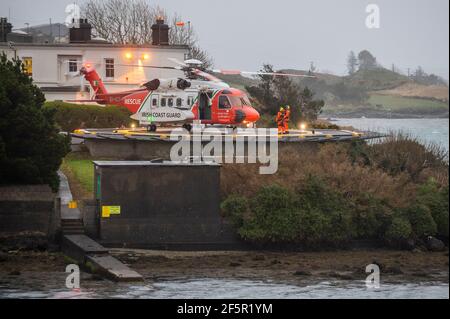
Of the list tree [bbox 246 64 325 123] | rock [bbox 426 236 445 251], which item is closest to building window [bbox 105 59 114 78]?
tree [bbox 246 64 325 123]

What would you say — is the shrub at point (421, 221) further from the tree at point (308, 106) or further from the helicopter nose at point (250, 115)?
the tree at point (308, 106)

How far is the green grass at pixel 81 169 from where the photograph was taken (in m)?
44.0

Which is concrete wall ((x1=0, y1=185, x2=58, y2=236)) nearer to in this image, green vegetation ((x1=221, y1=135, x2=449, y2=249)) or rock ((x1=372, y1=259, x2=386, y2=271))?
green vegetation ((x1=221, y1=135, x2=449, y2=249))

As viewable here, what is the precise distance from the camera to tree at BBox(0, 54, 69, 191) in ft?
128

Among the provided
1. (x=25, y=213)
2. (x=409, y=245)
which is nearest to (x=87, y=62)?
(x=25, y=213)

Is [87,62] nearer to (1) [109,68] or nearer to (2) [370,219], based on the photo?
(1) [109,68]

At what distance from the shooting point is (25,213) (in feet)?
125

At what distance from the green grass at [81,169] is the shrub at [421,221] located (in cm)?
1094

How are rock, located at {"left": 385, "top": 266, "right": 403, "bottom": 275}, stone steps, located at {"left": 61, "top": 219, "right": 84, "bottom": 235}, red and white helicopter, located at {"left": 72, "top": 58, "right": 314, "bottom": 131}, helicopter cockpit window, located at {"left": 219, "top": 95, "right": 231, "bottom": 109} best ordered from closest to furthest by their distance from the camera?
rock, located at {"left": 385, "top": 266, "right": 403, "bottom": 275}
stone steps, located at {"left": 61, "top": 219, "right": 84, "bottom": 235}
red and white helicopter, located at {"left": 72, "top": 58, "right": 314, "bottom": 131}
helicopter cockpit window, located at {"left": 219, "top": 95, "right": 231, "bottom": 109}

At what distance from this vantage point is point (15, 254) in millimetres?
36438

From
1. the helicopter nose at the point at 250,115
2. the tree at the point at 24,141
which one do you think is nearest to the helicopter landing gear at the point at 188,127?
the helicopter nose at the point at 250,115

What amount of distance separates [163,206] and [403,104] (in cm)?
9267
